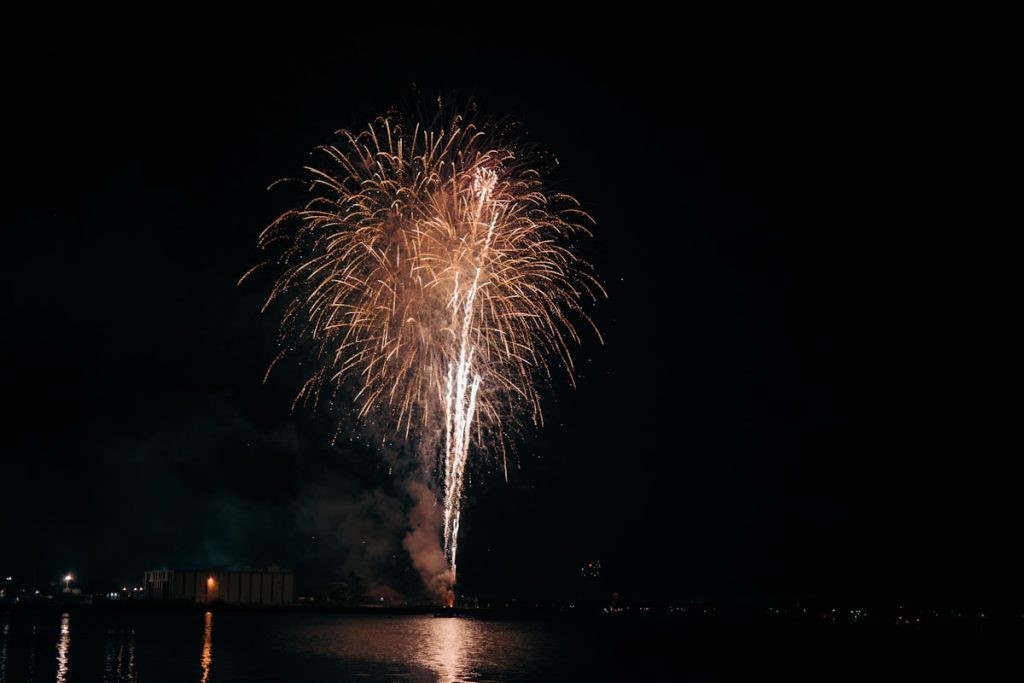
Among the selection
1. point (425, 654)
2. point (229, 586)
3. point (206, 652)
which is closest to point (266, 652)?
point (206, 652)

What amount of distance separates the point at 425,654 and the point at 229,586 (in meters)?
63.3

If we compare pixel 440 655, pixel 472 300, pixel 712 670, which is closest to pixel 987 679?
pixel 712 670

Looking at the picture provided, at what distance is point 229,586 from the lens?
108 metres

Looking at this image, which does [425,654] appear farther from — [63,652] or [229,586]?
[229,586]

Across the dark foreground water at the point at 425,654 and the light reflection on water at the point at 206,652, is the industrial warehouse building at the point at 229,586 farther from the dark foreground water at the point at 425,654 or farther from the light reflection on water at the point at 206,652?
the light reflection on water at the point at 206,652

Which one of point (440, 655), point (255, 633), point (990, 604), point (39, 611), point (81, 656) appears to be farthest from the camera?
point (990, 604)

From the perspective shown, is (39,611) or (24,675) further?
(39,611)

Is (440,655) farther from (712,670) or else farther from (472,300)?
(472,300)

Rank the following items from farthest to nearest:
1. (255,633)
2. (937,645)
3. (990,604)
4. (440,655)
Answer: (990,604)
(937,645)
(255,633)
(440,655)

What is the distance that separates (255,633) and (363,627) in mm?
13381

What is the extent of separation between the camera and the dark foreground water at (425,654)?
1593 inches

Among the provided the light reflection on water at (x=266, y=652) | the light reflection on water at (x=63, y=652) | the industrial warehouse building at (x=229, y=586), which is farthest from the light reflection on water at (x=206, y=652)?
the industrial warehouse building at (x=229, y=586)

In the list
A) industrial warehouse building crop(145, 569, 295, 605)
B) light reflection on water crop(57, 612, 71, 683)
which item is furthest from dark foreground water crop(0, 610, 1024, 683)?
industrial warehouse building crop(145, 569, 295, 605)

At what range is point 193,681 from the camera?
35562 millimetres
